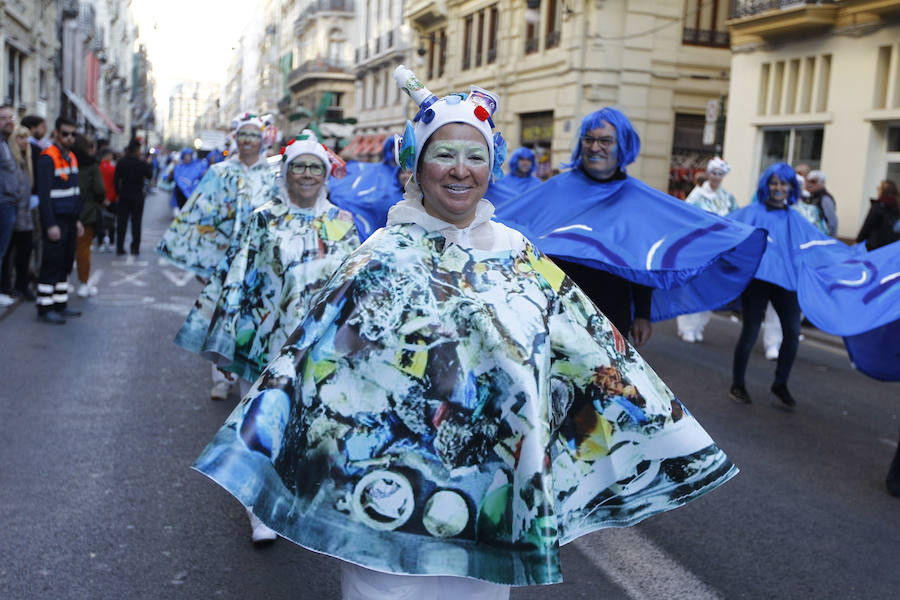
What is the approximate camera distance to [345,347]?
260cm

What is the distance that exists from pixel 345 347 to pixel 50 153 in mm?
8349

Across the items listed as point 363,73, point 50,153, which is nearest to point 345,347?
point 50,153

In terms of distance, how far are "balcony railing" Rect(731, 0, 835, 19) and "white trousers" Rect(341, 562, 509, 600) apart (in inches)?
709

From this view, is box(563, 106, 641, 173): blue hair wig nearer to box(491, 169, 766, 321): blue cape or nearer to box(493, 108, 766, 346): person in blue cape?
box(493, 108, 766, 346): person in blue cape

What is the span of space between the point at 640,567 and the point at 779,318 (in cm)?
405

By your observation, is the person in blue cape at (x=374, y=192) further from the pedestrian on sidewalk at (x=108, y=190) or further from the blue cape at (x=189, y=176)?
the pedestrian on sidewalk at (x=108, y=190)

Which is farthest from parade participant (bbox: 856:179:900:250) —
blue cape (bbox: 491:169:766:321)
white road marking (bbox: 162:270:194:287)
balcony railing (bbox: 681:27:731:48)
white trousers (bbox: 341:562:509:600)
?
balcony railing (bbox: 681:27:731:48)

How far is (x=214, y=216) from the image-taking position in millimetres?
7883

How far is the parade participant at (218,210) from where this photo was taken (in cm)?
779

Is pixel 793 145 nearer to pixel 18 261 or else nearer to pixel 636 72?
pixel 636 72

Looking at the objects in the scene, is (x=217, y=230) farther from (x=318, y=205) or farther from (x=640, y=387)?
(x=640, y=387)

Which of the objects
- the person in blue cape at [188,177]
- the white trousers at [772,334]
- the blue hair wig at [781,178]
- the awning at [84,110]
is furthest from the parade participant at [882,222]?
the awning at [84,110]

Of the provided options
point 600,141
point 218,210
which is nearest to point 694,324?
point 218,210

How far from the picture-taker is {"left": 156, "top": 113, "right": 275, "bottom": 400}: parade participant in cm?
779
